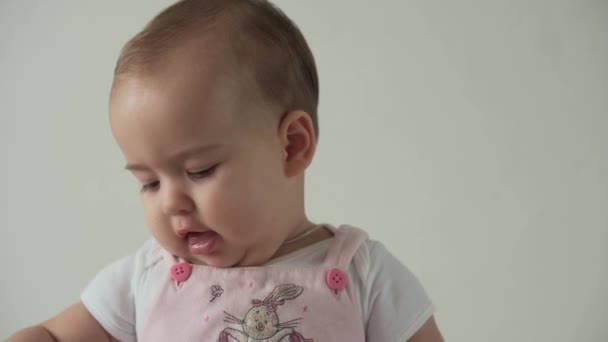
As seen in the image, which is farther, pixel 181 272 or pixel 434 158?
pixel 434 158

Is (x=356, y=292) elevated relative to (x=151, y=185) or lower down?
lower down

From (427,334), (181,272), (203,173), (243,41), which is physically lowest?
(427,334)

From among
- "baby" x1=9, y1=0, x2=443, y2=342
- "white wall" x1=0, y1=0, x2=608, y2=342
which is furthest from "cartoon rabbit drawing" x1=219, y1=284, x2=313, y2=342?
"white wall" x1=0, y1=0, x2=608, y2=342

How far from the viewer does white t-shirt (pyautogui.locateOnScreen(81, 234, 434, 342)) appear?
81 cm

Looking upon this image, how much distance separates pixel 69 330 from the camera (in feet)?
2.67

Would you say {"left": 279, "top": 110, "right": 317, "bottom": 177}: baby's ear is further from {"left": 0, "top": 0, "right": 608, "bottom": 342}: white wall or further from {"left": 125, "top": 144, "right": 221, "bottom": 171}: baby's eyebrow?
{"left": 0, "top": 0, "right": 608, "bottom": 342}: white wall

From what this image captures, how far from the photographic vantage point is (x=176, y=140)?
708 mm

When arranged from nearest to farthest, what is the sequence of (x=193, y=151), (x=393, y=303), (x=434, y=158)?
(x=193, y=151) → (x=393, y=303) → (x=434, y=158)

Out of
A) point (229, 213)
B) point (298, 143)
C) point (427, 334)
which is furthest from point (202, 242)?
point (427, 334)

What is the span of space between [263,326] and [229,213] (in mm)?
121

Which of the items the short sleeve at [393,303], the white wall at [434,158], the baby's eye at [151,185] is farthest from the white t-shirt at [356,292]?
the white wall at [434,158]

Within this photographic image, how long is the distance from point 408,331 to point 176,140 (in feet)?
1.06

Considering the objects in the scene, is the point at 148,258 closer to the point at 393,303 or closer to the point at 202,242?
the point at 202,242

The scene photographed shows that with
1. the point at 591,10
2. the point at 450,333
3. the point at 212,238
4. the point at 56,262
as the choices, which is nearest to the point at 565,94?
the point at 591,10
